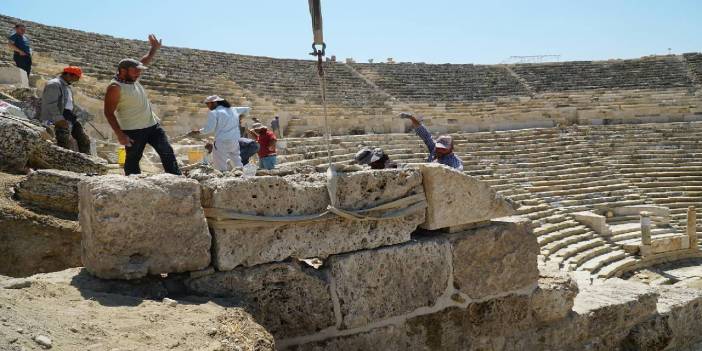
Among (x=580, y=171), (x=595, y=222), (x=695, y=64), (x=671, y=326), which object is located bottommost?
(x=595, y=222)

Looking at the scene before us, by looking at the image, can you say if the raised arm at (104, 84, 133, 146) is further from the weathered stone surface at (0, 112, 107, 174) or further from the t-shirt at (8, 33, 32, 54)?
the t-shirt at (8, 33, 32, 54)

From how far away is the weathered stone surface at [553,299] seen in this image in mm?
2871

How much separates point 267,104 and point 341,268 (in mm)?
19326

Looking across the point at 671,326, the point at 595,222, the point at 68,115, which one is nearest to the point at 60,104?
the point at 68,115

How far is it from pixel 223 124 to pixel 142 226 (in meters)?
2.58

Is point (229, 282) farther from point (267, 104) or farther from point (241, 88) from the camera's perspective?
point (241, 88)

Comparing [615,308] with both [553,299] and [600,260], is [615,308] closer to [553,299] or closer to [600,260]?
[553,299]

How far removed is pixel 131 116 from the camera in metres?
3.07

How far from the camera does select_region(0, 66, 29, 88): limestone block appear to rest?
10.1 metres

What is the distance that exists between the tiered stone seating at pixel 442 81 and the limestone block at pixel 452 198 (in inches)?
919

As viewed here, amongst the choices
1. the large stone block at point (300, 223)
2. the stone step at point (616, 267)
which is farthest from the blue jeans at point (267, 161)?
the stone step at point (616, 267)

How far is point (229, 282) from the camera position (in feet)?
7.14

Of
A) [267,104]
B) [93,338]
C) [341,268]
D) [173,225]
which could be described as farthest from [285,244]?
[267,104]

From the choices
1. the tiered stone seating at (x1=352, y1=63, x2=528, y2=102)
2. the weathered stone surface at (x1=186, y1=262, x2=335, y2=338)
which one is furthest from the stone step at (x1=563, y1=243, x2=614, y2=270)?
the tiered stone seating at (x1=352, y1=63, x2=528, y2=102)
